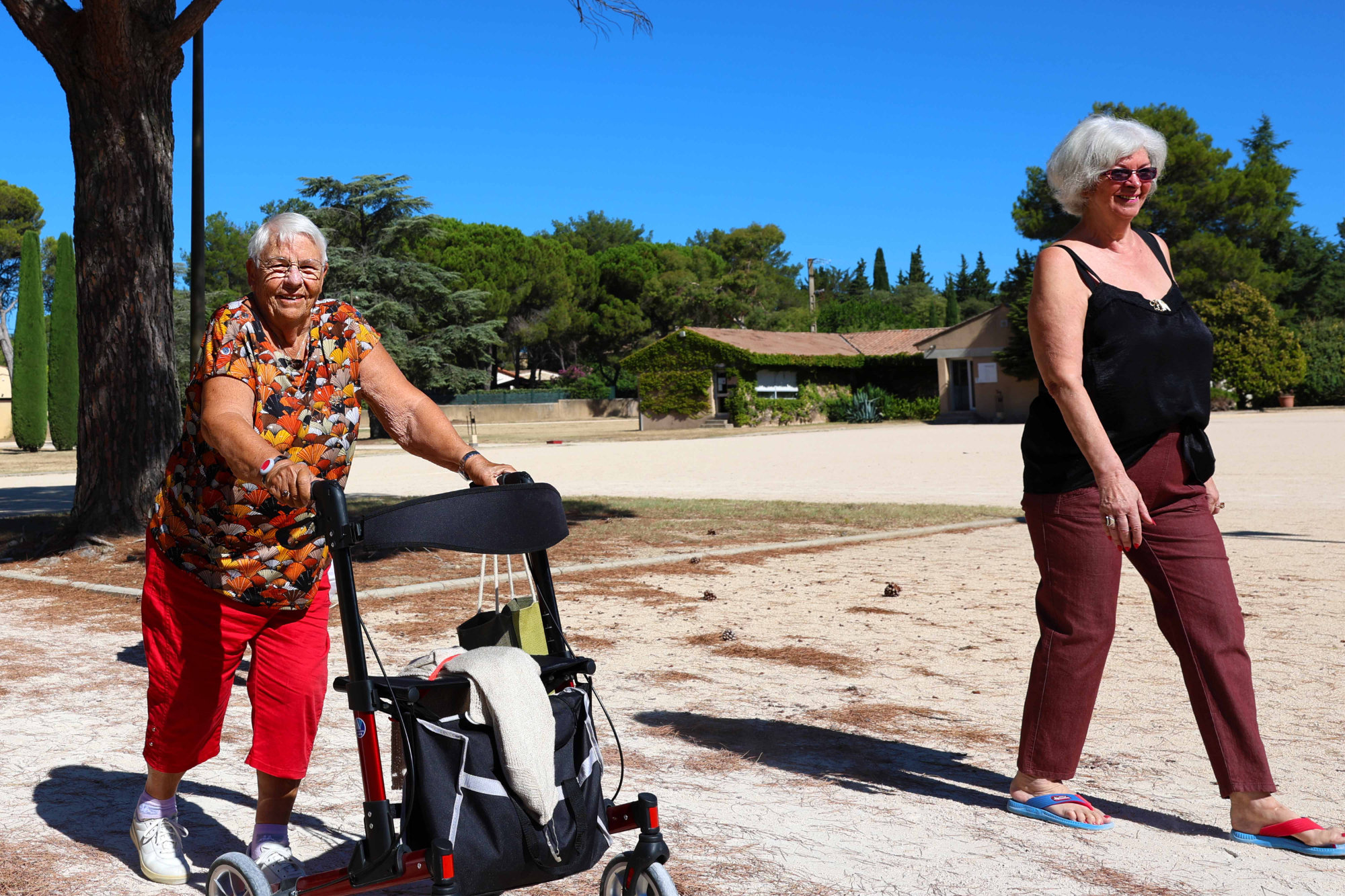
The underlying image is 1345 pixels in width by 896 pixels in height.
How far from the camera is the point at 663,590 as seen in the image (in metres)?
8.48

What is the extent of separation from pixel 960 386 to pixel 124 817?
49.4 meters

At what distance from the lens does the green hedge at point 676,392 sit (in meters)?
50.9

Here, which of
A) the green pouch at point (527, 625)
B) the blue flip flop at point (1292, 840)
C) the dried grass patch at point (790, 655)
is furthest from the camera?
the dried grass patch at point (790, 655)

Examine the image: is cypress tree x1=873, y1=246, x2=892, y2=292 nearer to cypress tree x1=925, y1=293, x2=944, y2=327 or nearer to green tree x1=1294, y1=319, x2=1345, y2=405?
cypress tree x1=925, y1=293, x2=944, y2=327

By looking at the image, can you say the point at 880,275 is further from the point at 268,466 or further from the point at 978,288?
the point at 268,466

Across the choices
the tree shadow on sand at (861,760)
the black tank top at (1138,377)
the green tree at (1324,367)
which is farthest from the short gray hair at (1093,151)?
the green tree at (1324,367)

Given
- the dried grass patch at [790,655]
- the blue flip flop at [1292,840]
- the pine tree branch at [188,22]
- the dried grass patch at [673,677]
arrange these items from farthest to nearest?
the pine tree branch at [188,22]
the dried grass patch at [790,655]
the dried grass patch at [673,677]
the blue flip flop at [1292,840]

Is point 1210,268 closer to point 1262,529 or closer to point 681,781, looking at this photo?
point 1262,529

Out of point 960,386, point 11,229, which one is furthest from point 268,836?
point 11,229

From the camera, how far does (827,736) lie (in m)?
4.77

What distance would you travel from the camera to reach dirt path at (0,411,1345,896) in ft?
11.1

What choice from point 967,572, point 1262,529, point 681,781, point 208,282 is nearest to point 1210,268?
point 1262,529

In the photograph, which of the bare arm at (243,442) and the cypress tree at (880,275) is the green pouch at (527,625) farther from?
→ the cypress tree at (880,275)

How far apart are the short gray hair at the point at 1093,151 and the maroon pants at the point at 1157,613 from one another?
79 cm
